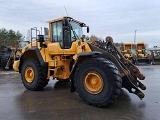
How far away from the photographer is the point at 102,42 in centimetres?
810

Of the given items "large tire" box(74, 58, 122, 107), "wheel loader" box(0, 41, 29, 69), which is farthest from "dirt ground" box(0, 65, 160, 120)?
"wheel loader" box(0, 41, 29, 69)

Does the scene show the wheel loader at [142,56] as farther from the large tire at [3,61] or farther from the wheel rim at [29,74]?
the wheel rim at [29,74]

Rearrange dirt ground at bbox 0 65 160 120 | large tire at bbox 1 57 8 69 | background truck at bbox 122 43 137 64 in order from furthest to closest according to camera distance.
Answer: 1. background truck at bbox 122 43 137 64
2. large tire at bbox 1 57 8 69
3. dirt ground at bbox 0 65 160 120

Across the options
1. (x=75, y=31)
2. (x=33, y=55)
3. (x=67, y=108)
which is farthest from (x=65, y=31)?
(x=67, y=108)

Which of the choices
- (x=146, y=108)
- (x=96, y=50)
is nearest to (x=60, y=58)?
Result: (x=96, y=50)

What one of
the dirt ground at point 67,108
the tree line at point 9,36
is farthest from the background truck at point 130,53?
the tree line at point 9,36

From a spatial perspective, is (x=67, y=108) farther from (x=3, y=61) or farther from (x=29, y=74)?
(x=3, y=61)

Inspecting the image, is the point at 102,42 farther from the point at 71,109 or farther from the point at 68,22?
the point at 71,109

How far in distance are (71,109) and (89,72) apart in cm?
115

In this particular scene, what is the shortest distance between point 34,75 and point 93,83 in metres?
3.20

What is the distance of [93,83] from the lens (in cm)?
688

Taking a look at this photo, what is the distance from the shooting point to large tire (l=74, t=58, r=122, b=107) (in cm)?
636

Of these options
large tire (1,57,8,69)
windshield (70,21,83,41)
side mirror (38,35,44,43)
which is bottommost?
large tire (1,57,8,69)

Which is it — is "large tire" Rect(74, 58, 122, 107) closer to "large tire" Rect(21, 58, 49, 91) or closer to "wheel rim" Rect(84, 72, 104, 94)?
"wheel rim" Rect(84, 72, 104, 94)
